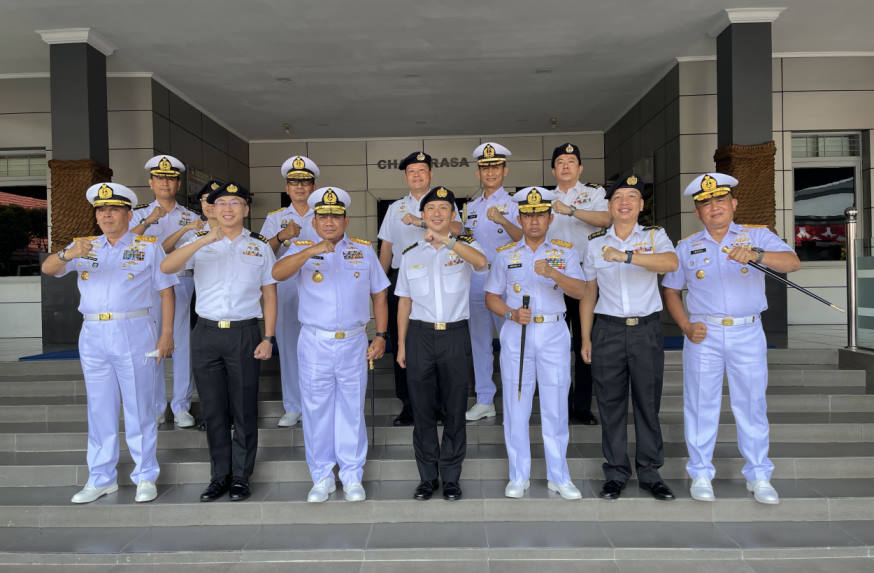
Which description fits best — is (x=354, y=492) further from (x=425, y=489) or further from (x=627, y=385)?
(x=627, y=385)

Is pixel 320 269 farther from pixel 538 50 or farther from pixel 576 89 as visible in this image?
pixel 576 89

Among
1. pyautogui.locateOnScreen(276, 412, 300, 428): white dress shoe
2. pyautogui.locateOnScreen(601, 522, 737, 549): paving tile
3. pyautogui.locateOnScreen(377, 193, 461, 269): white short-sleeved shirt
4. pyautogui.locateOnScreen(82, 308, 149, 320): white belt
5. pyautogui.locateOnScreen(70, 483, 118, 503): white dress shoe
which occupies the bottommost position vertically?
pyautogui.locateOnScreen(601, 522, 737, 549): paving tile

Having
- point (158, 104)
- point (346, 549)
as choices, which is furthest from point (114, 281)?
point (158, 104)

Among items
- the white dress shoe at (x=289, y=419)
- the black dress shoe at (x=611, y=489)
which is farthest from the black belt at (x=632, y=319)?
the white dress shoe at (x=289, y=419)

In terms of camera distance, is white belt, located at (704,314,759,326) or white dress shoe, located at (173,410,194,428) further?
white dress shoe, located at (173,410,194,428)

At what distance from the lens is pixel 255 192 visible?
1112 cm

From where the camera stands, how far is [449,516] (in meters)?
3.11

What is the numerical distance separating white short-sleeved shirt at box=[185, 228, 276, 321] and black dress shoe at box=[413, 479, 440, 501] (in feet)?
4.33

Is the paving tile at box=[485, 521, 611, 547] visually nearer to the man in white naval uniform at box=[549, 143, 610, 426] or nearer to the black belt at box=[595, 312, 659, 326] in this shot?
the man in white naval uniform at box=[549, 143, 610, 426]

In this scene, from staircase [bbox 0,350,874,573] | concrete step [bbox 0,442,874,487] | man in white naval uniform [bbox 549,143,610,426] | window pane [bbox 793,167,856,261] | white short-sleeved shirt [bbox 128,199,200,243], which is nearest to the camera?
staircase [bbox 0,350,874,573]

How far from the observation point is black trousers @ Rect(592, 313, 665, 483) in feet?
10.1

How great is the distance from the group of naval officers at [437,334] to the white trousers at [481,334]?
57 centimetres

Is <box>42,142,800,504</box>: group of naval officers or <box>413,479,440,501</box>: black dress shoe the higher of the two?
<box>42,142,800,504</box>: group of naval officers

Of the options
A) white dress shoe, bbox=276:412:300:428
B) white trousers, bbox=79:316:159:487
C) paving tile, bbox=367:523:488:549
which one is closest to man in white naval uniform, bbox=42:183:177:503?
white trousers, bbox=79:316:159:487
